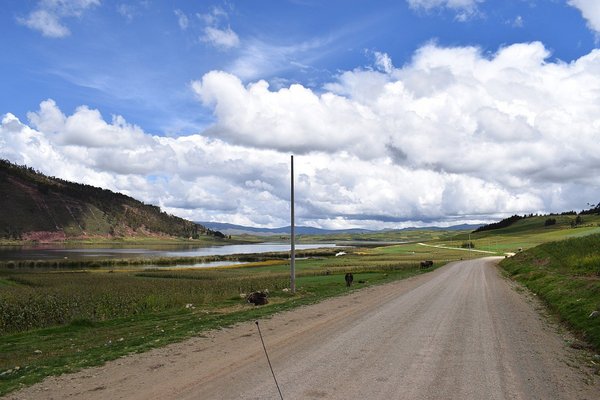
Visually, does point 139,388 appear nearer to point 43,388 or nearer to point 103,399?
point 103,399

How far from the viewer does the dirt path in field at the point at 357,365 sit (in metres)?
9.34

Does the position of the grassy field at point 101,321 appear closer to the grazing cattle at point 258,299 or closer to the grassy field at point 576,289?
the grazing cattle at point 258,299

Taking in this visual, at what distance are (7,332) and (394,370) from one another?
20286mm

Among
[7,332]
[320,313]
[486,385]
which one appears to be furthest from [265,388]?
[7,332]

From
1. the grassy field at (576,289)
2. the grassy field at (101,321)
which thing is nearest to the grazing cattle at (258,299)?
the grassy field at (101,321)

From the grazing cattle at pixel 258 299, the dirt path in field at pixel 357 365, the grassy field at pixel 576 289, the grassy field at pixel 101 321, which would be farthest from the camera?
the grazing cattle at pixel 258 299

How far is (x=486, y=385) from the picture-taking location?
9828 millimetres

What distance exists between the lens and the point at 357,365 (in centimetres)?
1138

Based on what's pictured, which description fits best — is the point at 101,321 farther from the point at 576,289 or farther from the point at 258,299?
the point at 576,289

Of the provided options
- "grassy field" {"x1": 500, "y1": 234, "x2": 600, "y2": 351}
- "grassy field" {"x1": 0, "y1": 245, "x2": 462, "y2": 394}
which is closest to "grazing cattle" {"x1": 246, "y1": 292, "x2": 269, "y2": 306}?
"grassy field" {"x1": 0, "y1": 245, "x2": 462, "y2": 394}

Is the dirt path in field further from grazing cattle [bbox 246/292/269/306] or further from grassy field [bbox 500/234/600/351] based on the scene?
grazing cattle [bbox 246/292/269/306]

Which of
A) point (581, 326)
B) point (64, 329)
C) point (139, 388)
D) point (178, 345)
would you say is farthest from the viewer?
point (64, 329)

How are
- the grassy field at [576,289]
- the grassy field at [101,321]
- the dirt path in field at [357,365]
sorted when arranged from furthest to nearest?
the grassy field at [576,289]
the grassy field at [101,321]
the dirt path in field at [357,365]

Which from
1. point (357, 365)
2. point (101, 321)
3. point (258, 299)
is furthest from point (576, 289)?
point (101, 321)
